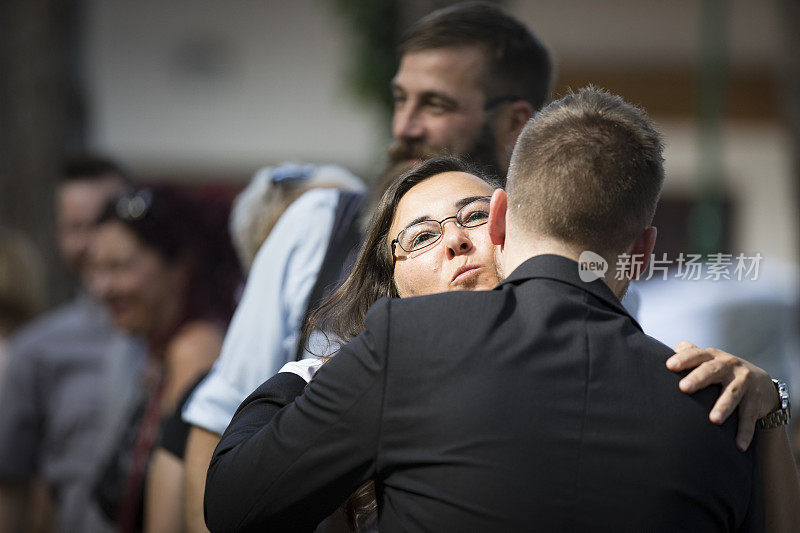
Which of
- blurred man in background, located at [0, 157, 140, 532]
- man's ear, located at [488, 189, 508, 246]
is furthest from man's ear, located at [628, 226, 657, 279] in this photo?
blurred man in background, located at [0, 157, 140, 532]

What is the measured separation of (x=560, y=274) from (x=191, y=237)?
2473 mm

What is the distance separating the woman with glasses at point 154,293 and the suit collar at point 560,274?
6.72 ft

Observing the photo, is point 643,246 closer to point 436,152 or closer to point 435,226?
point 435,226

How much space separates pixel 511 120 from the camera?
2658 millimetres

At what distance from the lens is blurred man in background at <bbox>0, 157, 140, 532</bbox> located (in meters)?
4.21

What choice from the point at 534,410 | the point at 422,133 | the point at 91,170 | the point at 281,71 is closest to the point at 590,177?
the point at 534,410

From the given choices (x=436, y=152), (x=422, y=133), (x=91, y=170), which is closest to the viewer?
(x=436, y=152)

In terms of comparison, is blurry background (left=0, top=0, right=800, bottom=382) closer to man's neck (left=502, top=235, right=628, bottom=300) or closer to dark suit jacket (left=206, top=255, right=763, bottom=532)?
man's neck (left=502, top=235, right=628, bottom=300)

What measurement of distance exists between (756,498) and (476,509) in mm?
498

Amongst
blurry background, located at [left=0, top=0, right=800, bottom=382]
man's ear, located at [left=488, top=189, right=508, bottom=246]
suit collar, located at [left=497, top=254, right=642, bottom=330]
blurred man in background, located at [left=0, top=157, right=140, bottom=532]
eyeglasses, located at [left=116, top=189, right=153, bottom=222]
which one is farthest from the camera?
blurry background, located at [left=0, top=0, right=800, bottom=382]

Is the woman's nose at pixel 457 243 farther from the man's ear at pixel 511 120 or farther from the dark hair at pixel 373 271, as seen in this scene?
the man's ear at pixel 511 120

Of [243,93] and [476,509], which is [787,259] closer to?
[243,93]

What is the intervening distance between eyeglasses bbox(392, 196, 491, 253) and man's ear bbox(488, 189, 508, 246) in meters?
0.20

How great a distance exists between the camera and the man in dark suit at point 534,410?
4.88 feet
